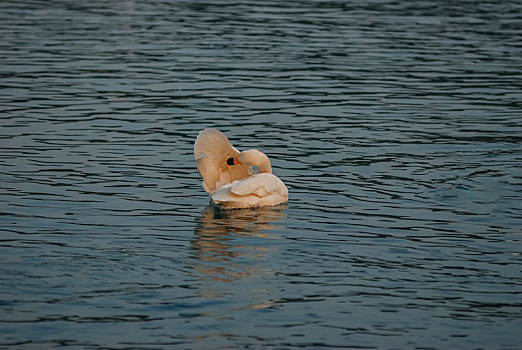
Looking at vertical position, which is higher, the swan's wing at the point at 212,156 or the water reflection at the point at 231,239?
the swan's wing at the point at 212,156

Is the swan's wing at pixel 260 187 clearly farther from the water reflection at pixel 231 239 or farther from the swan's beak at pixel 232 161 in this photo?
the swan's beak at pixel 232 161

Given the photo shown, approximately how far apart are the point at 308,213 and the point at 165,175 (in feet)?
9.59

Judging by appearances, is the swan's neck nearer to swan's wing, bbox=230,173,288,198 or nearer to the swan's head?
the swan's head

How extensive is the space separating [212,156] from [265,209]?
1243mm

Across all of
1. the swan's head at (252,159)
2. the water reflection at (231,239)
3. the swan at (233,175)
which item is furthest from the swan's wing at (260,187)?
the swan's head at (252,159)

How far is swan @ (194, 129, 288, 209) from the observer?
13.4 meters

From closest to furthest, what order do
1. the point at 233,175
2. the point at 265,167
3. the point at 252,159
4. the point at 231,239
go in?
the point at 231,239 → the point at 252,159 → the point at 265,167 → the point at 233,175

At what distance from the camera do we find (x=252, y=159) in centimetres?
1411

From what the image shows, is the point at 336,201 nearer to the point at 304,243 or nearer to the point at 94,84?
the point at 304,243

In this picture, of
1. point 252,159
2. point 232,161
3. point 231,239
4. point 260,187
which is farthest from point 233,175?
point 231,239

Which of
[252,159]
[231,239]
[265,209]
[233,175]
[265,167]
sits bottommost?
[265,209]

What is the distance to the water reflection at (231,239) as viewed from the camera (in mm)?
10438

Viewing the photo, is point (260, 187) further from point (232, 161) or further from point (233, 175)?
point (233, 175)

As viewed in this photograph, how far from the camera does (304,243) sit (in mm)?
11586
